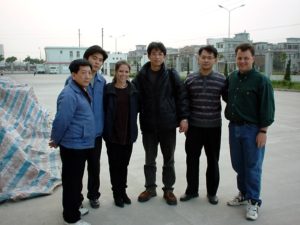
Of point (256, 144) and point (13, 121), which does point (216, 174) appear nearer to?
point (256, 144)

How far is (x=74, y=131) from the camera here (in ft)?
8.71

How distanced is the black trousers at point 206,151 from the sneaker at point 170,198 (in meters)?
0.19

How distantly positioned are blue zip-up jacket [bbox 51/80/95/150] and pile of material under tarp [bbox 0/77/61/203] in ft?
3.87

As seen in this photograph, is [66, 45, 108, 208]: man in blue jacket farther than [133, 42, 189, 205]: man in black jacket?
No

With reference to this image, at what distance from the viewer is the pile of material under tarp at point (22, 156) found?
3.53 m

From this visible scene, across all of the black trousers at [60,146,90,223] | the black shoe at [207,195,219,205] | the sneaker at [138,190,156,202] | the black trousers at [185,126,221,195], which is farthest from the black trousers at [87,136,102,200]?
the black shoe at [207,195,219,205]

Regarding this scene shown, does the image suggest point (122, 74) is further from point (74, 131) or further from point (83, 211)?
point (83, 211)

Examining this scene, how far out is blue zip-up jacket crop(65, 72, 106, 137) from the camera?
3023mm

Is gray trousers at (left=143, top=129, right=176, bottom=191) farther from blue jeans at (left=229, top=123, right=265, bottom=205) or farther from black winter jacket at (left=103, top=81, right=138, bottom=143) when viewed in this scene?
blue jeans at (left=229, top=123, right=265, bottom=205)

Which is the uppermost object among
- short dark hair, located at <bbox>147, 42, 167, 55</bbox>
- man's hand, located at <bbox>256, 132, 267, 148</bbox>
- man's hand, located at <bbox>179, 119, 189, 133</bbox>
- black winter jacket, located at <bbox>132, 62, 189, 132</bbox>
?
short dark hair, located at <bbox>147, 42, 167, 55</bbox>

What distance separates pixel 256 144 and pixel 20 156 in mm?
2644

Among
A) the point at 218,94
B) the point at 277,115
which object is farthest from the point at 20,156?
the point at 277,115

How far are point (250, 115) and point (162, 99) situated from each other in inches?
33.8

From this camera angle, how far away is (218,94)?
320 centimetres
